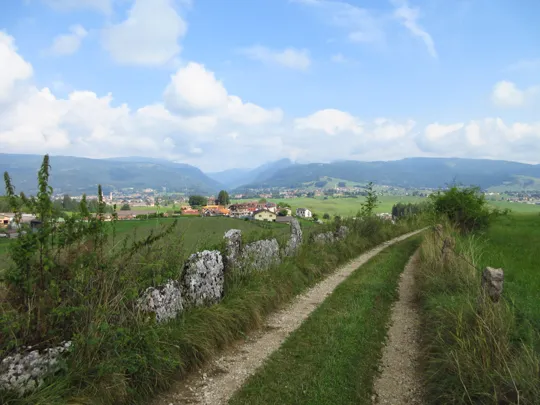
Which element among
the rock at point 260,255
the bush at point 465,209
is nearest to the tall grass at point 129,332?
the rock at point 260,255

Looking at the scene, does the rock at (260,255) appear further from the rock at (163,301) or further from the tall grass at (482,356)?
the tall grass at (482,356)

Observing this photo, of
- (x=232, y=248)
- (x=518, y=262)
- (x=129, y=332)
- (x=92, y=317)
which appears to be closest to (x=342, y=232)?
(x=518, y=262)

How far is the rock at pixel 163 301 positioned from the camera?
5.72 meters

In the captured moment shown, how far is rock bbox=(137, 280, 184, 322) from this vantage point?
572 cm

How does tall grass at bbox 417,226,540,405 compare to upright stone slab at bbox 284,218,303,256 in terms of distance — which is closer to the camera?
tall grass at bbox 417,226,540,405

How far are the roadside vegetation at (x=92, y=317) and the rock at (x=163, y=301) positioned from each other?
159mm

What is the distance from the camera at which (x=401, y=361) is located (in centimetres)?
605

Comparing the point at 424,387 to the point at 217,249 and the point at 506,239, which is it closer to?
the point at 217,249

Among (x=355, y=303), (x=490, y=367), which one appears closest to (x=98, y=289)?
(x=490, y=367)

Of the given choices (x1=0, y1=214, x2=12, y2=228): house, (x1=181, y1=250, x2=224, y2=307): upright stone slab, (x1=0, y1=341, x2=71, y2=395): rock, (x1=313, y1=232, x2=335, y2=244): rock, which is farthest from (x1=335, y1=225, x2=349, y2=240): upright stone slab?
(x1=0, y1=341, x2=71, y2=395): rock

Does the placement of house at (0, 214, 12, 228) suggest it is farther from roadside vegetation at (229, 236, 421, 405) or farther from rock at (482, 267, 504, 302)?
rock at (482, 267, 504, 302)

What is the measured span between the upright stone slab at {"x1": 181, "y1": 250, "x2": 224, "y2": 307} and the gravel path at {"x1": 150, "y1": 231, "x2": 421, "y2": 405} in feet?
3.79

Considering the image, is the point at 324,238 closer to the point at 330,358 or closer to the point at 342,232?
the point at 342,232

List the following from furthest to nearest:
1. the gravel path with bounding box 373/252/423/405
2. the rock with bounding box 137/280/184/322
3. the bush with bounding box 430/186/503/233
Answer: the bush with bounding box 430/186/503/233 → the rock with bounding box 137/280/184/322 → the gravel path with bounding box 373/252/423/405
